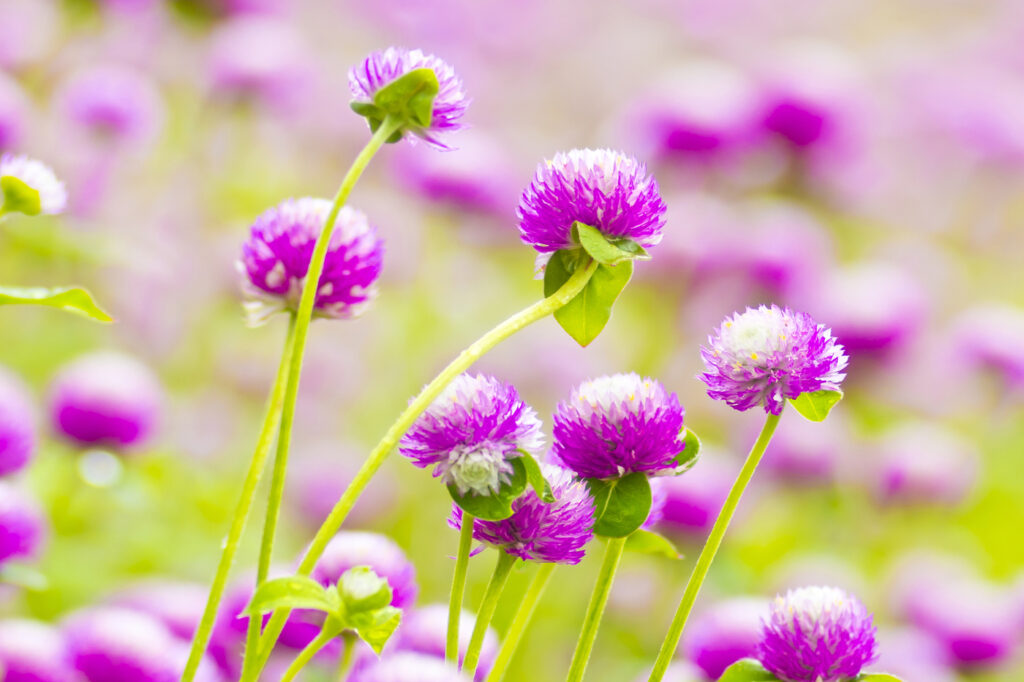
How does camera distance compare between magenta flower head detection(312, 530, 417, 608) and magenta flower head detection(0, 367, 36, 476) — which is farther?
magenta flower head detection(0, 367, 36, 476)

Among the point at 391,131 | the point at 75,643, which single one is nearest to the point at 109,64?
the point at 75,643

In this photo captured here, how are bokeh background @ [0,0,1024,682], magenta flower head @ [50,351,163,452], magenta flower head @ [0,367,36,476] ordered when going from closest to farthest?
magenta flower head @ [0,367,36,476] < magenta flower head @ [50,351,163,452] < bokeh background @ [0,0,1024,682]

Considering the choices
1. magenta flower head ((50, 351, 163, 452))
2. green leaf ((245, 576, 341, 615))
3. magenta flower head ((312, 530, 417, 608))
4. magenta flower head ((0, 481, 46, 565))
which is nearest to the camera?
green leaf ((245, 576, 341, 615))

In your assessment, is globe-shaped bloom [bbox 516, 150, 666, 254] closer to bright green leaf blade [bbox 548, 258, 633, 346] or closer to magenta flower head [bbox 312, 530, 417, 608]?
bright green leaf blade [bbox 548, 258, 633, 346]

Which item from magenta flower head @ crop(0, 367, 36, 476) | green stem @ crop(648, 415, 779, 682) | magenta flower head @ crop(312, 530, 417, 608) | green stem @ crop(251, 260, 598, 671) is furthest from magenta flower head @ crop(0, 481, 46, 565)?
green stem @ crop(648, 415, 779, 682)

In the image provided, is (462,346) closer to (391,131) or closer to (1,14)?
(1,14)

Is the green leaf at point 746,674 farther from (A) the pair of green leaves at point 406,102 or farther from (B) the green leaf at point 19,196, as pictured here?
(B) the green leaf at point 19,196

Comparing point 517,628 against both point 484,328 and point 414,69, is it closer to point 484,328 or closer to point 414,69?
point 414,69
